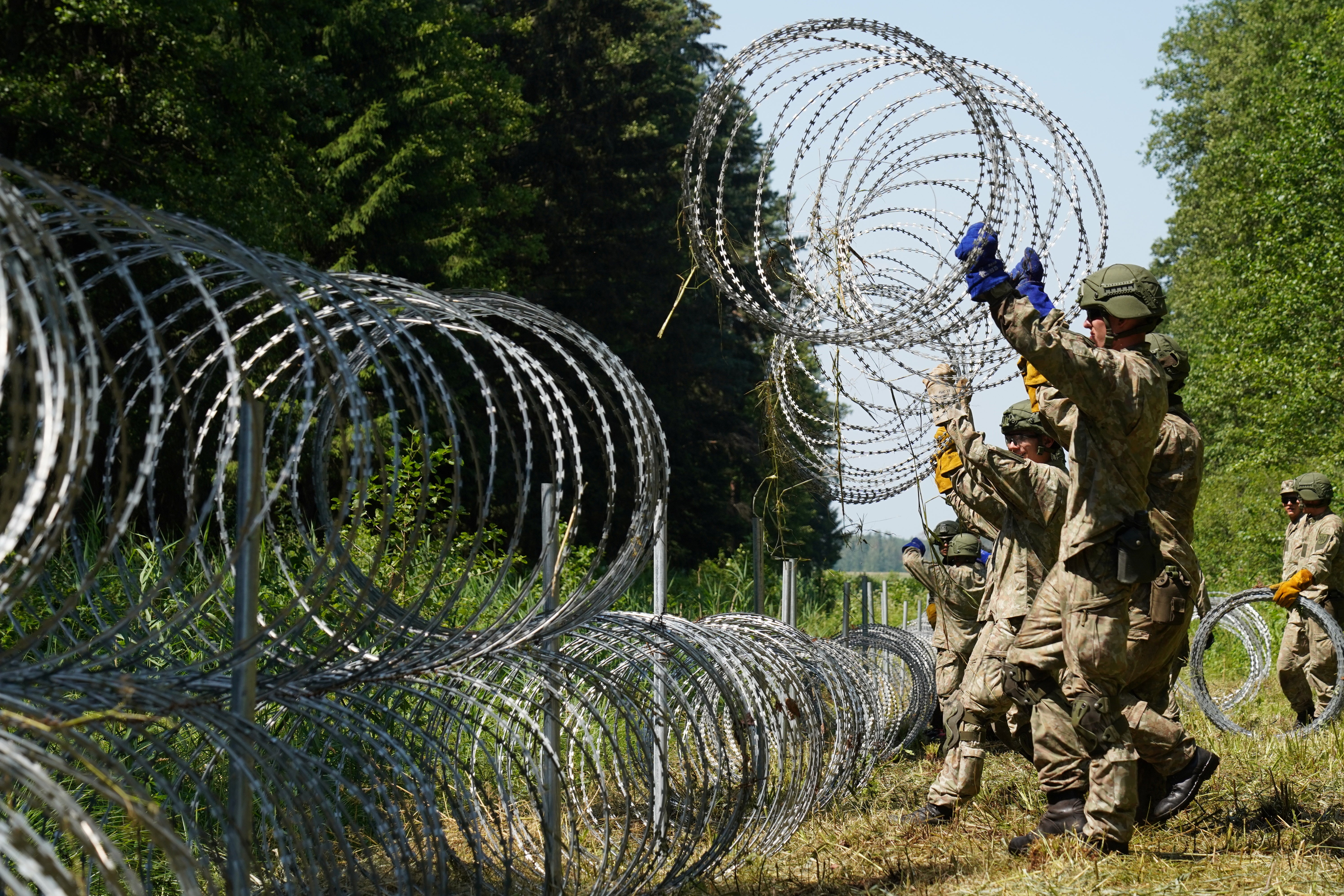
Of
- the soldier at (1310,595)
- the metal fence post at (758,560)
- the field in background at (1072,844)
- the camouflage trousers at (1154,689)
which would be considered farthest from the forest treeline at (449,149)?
the soldier at (1310,595)

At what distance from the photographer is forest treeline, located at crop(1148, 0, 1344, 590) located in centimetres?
2050

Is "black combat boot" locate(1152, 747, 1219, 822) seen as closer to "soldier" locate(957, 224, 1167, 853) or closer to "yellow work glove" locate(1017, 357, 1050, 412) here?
"soldier" locate(957, 224, 1167, 853)

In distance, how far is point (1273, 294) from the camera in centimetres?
2147

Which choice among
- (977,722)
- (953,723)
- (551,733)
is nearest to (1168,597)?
(977,722)

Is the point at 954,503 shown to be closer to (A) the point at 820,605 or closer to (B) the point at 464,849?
(B) the point at 464,849

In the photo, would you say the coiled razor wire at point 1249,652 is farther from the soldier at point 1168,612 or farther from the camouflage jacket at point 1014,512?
the soldier at point 1168,612

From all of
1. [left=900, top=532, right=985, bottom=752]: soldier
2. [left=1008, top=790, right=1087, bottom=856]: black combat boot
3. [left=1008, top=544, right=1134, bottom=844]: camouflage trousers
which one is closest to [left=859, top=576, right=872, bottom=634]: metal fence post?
[left=900, top=532, right=985, bottom=752]: soldier

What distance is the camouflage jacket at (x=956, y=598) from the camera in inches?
339

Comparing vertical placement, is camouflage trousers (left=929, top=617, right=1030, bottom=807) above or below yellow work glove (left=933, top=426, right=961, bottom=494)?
below

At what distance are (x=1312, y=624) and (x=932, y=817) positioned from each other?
18.3ft

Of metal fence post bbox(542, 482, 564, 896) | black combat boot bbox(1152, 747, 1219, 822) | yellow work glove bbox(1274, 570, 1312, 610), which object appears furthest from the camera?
yellow work glove bbox(1274, 570, 1312, 610)

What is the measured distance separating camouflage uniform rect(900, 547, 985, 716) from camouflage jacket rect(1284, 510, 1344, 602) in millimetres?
2932

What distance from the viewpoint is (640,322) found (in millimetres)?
25109

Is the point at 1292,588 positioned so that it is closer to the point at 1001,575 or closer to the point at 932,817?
the point at 1001,575
